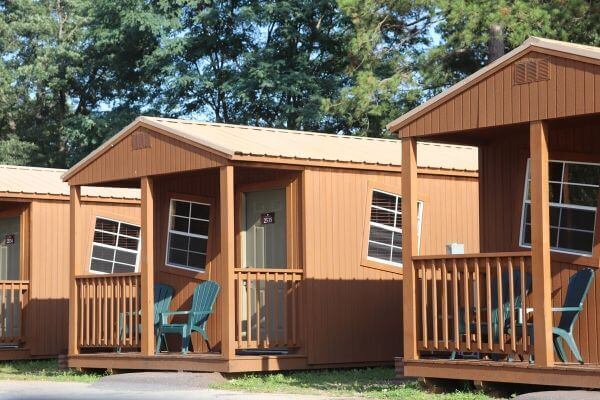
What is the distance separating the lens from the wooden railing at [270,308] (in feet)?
48.3

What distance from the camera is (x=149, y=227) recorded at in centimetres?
1577

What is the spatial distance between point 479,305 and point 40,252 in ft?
32.1

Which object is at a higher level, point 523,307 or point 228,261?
point 228,261

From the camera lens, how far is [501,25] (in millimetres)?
23578

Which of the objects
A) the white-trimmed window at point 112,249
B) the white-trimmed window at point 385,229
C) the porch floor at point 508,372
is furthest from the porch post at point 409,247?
the white-trimmed window at point 112,249

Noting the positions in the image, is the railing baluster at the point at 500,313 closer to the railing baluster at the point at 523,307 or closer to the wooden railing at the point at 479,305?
the wooden railing at the point at 479,305

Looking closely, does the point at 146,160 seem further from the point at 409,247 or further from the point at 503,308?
the point at 503,308

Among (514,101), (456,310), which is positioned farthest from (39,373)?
(514,101)

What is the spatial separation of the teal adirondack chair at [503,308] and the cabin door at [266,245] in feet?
10.5

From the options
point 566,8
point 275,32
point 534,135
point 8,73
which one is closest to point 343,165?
point 534,135

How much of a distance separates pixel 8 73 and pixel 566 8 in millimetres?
19005

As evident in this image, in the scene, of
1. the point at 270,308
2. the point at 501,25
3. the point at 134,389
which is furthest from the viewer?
the point at 501,25

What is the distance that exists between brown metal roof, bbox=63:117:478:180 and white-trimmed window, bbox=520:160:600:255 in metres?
3.42

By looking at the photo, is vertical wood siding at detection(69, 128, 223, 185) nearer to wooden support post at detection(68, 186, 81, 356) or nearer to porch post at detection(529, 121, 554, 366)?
wooden support post at detection(68, 186, 81, 356)
